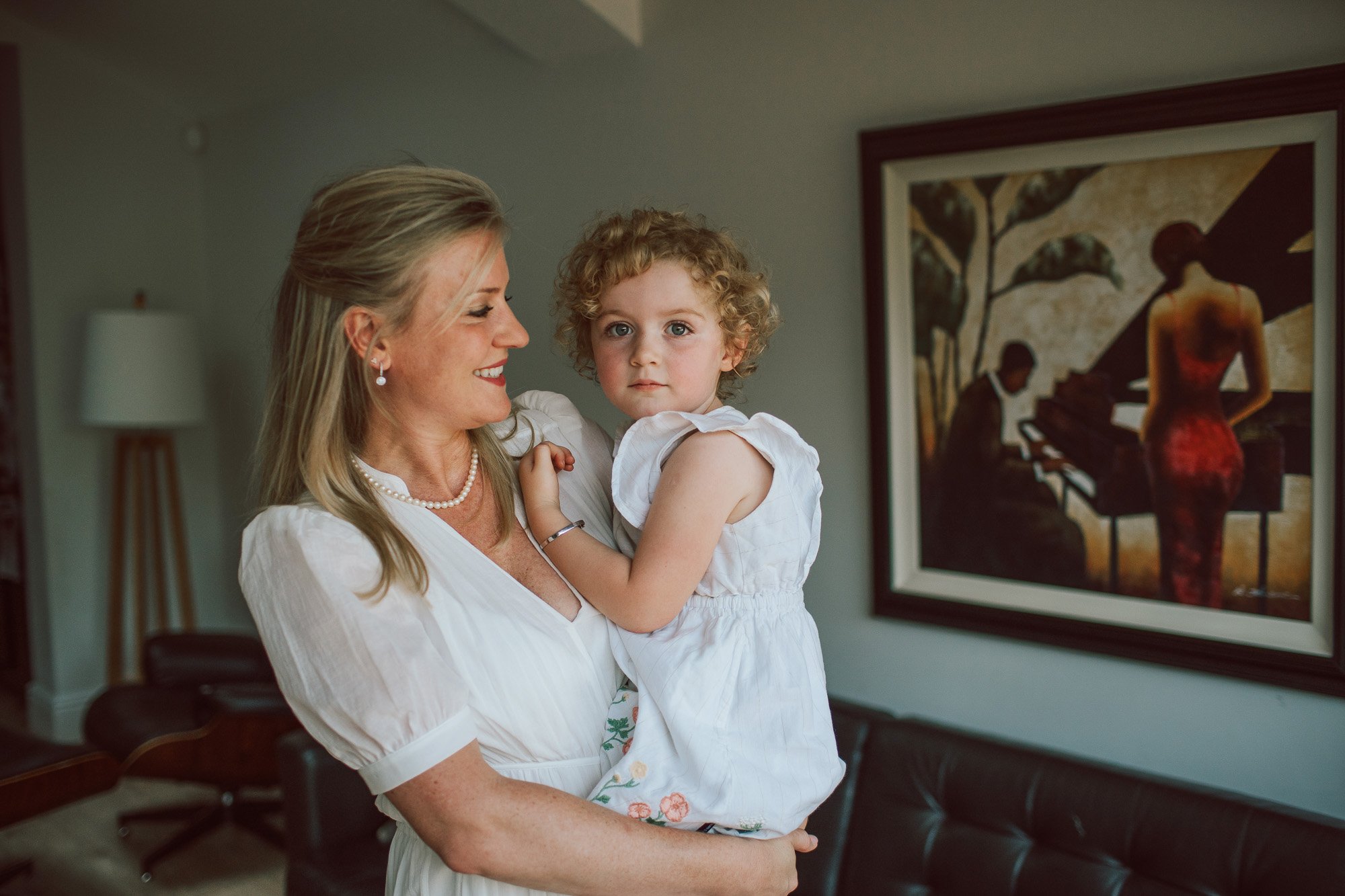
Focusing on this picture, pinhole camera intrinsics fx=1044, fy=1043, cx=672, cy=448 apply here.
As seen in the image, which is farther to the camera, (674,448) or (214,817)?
(214,817)

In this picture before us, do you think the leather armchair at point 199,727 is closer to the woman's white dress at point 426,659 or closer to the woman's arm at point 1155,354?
the woman's white dress at point 426,659

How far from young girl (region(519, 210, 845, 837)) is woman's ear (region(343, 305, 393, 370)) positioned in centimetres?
25

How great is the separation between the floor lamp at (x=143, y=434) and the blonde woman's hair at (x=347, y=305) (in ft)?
11.2

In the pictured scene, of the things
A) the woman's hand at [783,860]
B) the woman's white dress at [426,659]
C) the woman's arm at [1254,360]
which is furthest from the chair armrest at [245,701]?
the woman's arm at [1254,360]

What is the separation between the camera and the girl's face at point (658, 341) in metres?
1.41

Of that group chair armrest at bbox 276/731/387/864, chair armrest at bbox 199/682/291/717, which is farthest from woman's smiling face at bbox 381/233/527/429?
chair armrest at bbox 199/682/291/717

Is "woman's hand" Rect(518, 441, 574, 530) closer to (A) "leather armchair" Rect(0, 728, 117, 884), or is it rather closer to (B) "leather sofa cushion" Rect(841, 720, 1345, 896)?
(B) "leather sofa cushion" Rect(841, 720, 1345, 896)

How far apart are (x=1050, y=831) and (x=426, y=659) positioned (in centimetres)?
149

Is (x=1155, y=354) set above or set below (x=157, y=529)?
above

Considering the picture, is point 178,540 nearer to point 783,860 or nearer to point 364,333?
point 364,333

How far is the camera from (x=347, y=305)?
121cm

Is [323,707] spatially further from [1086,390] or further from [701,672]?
[1086,390]

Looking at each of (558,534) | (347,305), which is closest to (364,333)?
(347,305)

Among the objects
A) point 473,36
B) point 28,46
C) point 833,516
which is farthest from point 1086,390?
point 28,46
